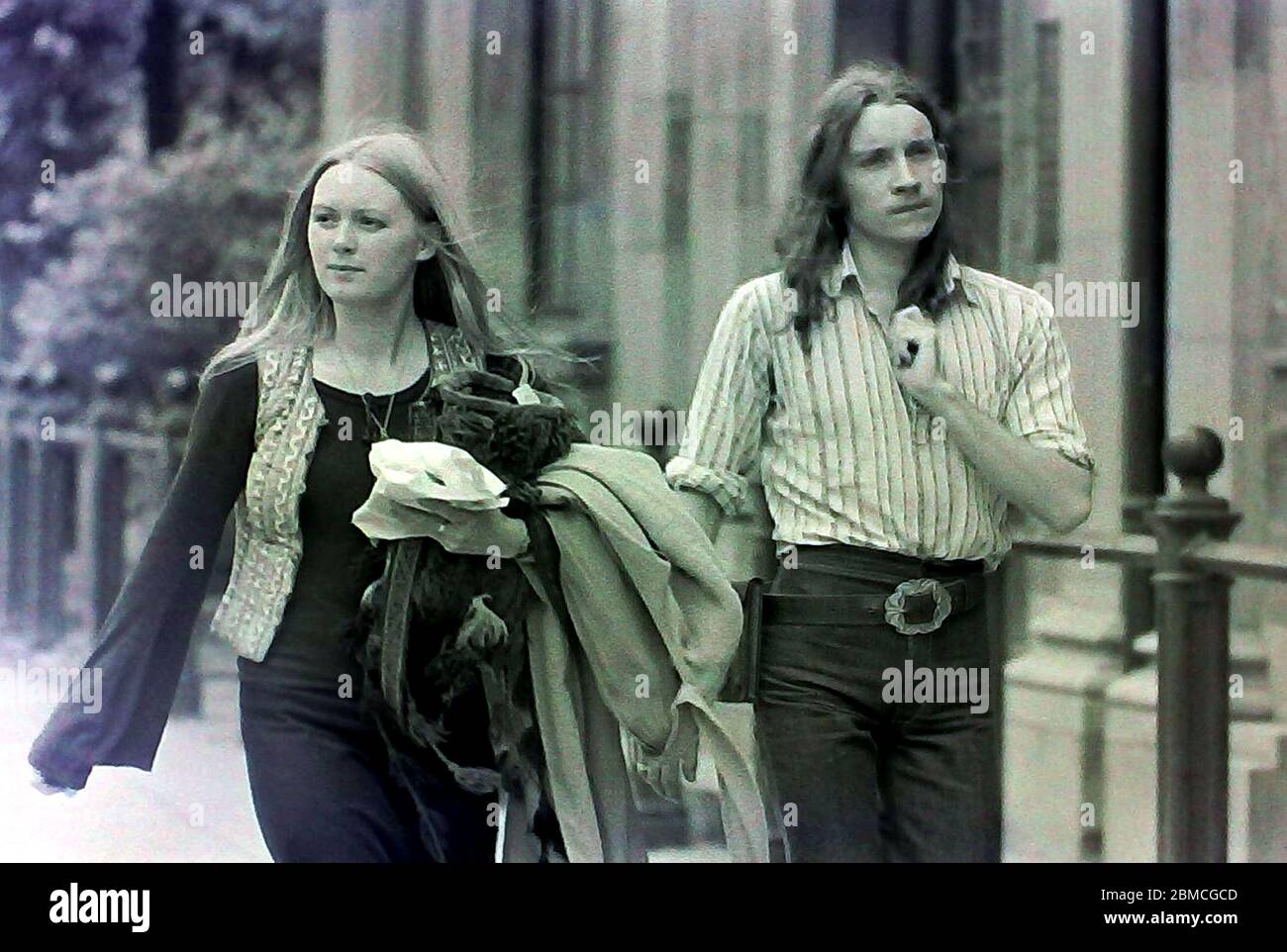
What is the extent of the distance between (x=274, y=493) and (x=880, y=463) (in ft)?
4.07

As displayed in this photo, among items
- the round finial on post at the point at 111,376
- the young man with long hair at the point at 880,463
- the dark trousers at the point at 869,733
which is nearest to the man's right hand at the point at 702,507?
the young man with long hair at the point at 880,463

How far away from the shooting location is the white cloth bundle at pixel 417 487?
356 cm

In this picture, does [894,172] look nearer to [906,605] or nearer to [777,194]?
[777,194]

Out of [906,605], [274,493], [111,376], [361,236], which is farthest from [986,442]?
[111,376]

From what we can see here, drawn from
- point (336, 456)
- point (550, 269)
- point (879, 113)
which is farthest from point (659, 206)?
point (336, 456)

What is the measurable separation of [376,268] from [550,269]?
0.36 m

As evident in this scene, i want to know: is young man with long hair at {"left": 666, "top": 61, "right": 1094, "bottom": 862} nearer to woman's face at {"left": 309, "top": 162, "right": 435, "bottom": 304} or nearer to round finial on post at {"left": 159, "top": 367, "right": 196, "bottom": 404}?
woman's face at {"left": 309, "top": 162, "right": 435, "bottom": 304}

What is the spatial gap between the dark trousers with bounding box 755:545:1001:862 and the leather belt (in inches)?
0.6

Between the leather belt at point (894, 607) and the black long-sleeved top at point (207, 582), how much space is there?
0.87 m

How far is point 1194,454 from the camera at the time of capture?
12.1 ft

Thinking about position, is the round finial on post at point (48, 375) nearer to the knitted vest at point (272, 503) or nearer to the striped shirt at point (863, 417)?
the knitted vest at point (272, 503)

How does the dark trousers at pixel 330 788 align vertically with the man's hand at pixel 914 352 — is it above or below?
below

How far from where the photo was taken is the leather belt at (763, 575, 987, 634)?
356 centimetres

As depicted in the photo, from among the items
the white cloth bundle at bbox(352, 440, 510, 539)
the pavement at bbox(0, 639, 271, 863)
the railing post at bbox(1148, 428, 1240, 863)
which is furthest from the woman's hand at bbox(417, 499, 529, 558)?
the railing post at bbox(1148, 428, 1240, 863)
